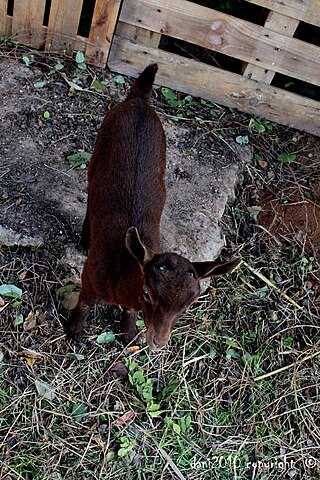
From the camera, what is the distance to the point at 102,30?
5133mm

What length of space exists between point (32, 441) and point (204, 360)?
4.10 ft

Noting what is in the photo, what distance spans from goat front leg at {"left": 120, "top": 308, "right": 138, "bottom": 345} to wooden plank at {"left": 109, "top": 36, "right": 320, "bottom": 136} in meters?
2.41

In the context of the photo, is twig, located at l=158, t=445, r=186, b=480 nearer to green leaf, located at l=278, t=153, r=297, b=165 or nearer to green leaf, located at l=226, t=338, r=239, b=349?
green leaf, located at l=226, t=338, r=239, b=349

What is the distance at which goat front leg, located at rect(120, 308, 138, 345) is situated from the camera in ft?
13.1

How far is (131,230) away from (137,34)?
2.85m

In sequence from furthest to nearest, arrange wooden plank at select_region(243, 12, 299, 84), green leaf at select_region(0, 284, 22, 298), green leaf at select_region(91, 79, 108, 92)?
green leaf at select_region(91, 79, 108, 92) < wooden plank at select_region(243, 12, 299, 84) < green leaf at select_region(0, 284, 22, 298)

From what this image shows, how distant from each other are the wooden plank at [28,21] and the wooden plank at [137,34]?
2.12ft

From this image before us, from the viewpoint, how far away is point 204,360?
418 centimetres

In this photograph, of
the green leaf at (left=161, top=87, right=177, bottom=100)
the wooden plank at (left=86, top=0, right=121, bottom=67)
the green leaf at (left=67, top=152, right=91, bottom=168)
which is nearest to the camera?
the green leaf at (left=67, top=152, right=91, bottom=168)

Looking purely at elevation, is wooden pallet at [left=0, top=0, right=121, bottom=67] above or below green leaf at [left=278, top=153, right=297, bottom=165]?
above

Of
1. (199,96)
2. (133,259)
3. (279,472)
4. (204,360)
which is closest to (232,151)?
(199,96)

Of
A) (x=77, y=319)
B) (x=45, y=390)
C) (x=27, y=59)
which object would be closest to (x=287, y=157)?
(x=27, y=59)

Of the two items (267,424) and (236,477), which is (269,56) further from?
(236,477)

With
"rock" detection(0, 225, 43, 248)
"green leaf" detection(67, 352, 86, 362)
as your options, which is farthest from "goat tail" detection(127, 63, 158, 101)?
"green leaf" detection(67, 352, 86, 362)
